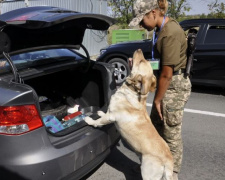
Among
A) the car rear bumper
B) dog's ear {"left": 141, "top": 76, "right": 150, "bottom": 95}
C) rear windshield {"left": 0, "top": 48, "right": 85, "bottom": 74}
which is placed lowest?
the car rear bumper

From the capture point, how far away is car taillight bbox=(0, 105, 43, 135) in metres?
2.07

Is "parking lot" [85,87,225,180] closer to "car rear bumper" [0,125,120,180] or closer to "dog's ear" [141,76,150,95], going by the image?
"car rear bumper" [0,125,120,180]

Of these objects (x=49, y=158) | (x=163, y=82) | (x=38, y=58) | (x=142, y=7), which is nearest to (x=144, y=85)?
(x=163, y=82)

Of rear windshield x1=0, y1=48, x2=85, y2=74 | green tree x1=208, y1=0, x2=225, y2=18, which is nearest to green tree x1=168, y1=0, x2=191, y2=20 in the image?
green tree x1=208, y1=0, x2=225, y2=18

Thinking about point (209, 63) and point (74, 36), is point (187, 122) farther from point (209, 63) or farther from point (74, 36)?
point (74, 36)

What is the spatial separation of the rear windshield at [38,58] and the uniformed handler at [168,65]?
100 centimetres

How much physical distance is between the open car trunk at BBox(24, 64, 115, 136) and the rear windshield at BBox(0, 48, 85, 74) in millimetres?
186

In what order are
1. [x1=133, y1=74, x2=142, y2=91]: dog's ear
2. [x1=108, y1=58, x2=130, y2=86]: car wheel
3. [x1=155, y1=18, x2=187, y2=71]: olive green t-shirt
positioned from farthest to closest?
[x1=108, y1=58, x2=130, y2=86]: car wheel < [x1=133, y1=74, x2=142, y2=91]: dog's ear < [x1=155, y1=18, x2=187, y2=71]: olive green t-shirt

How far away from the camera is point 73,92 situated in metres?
3.69

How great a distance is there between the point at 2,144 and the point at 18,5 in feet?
37.6

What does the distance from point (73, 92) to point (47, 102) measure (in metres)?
0.40

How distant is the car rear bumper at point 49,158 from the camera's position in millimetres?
2043

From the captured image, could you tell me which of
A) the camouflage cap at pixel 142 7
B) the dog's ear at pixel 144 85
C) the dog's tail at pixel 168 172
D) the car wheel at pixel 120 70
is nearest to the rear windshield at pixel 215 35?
Answer: the car wheel at pixel 120 70

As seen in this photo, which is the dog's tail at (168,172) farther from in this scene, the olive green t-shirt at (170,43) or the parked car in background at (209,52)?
the parked car in background at (209,52)
